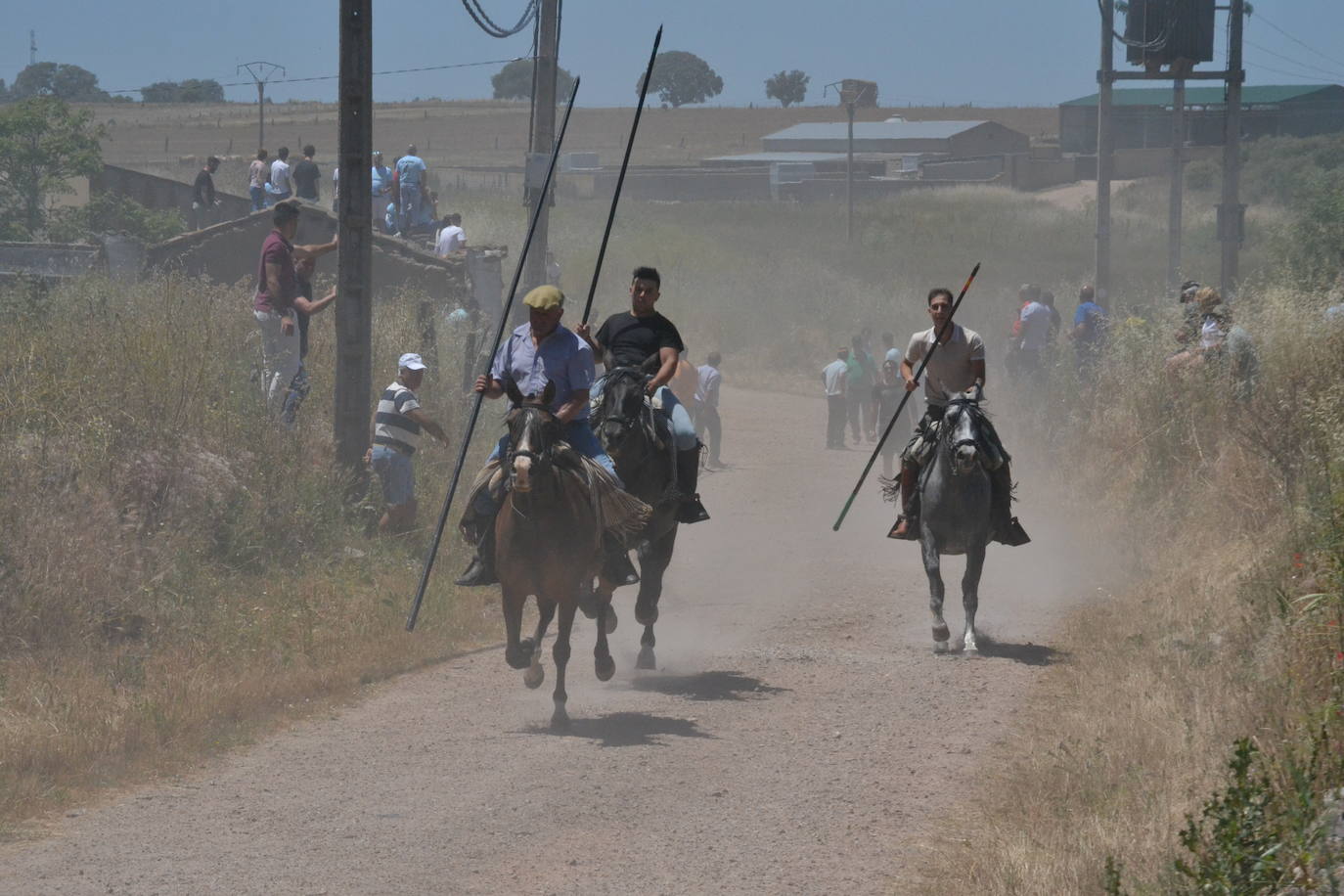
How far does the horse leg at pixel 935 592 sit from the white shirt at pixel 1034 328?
45.4ft

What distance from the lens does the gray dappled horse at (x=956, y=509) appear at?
12.4m

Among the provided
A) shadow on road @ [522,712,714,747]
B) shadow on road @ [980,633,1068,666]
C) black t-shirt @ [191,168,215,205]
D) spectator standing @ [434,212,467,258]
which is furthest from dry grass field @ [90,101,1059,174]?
shadow on road @ [522,712,714,747]

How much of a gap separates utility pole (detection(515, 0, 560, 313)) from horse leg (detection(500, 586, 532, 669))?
9261mm

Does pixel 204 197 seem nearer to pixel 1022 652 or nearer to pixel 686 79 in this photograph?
pixel 1022 652

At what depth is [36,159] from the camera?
41688mm

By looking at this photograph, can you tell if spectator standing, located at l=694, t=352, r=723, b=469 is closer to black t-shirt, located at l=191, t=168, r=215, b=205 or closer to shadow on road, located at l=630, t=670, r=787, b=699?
shadow on road, located at l=630, t=670, r=787, b=699

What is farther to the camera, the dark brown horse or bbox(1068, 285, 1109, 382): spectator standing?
bbox(1068, 285, 1109, 382): spectator standing

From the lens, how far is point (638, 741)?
9.80m

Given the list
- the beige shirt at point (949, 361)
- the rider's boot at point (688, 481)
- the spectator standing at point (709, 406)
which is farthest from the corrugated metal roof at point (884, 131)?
the rider's boot at point (688, 481)

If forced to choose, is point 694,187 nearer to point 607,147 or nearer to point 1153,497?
point 607,147

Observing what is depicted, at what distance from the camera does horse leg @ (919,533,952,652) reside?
12.6 meters

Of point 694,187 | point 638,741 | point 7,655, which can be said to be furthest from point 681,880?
point 694,187

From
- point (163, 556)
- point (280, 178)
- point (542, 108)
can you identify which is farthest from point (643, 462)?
point (280, 178)

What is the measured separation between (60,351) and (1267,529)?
33.0 feet
